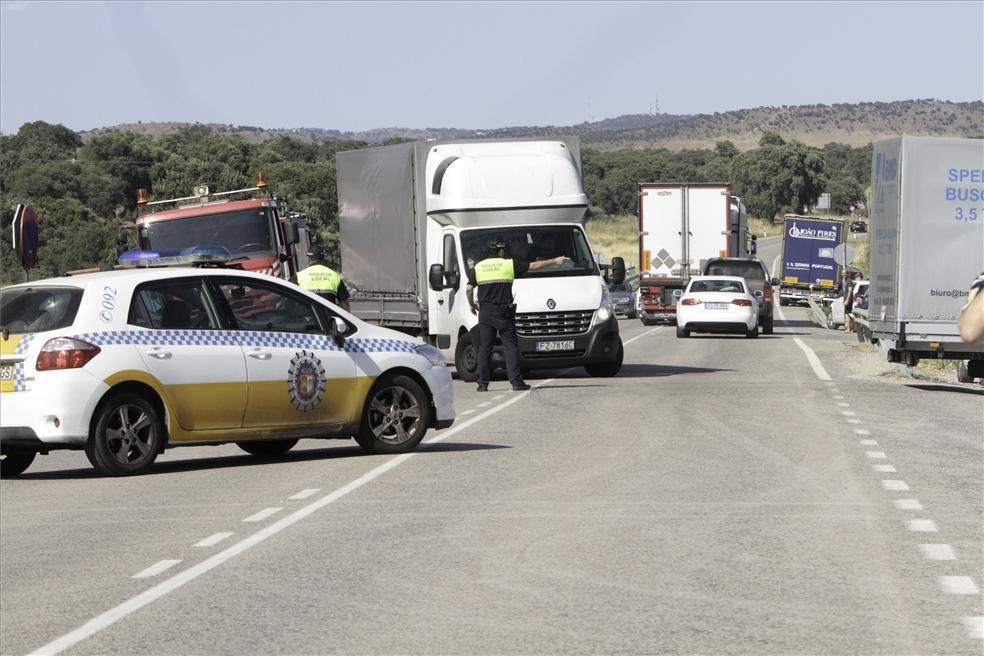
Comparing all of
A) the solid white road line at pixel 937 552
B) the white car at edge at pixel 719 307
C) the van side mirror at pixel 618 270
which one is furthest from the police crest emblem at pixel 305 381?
the white car at edge at pixel 719 307

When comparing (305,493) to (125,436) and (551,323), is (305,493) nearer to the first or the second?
(125,436)

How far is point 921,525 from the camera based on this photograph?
11.0 m

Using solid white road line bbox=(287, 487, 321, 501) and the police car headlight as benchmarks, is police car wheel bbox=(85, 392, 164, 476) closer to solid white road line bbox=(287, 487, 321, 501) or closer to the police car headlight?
solid white road line bbox=(287, 487, 321, 501)

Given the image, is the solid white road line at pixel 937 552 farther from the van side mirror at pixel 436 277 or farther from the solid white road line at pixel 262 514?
the van side mirror at pixel 436 277

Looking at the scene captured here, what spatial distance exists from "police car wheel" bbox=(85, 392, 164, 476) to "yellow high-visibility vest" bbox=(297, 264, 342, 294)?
830 cm

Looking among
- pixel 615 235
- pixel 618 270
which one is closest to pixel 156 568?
pixel 618 270

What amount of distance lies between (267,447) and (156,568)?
6.43m

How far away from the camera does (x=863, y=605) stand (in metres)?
8.35

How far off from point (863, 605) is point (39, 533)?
548 cm

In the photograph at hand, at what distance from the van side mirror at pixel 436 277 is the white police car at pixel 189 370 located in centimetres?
928

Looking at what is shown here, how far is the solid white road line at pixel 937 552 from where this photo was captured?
9742 mm

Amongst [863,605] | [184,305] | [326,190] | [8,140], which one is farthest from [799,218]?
[863,605]

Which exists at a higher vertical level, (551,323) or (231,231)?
(231,231)

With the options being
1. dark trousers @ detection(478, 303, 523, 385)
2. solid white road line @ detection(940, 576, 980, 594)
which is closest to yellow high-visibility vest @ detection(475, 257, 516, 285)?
dark trousers @ detection(478, 303, 523, 385)
